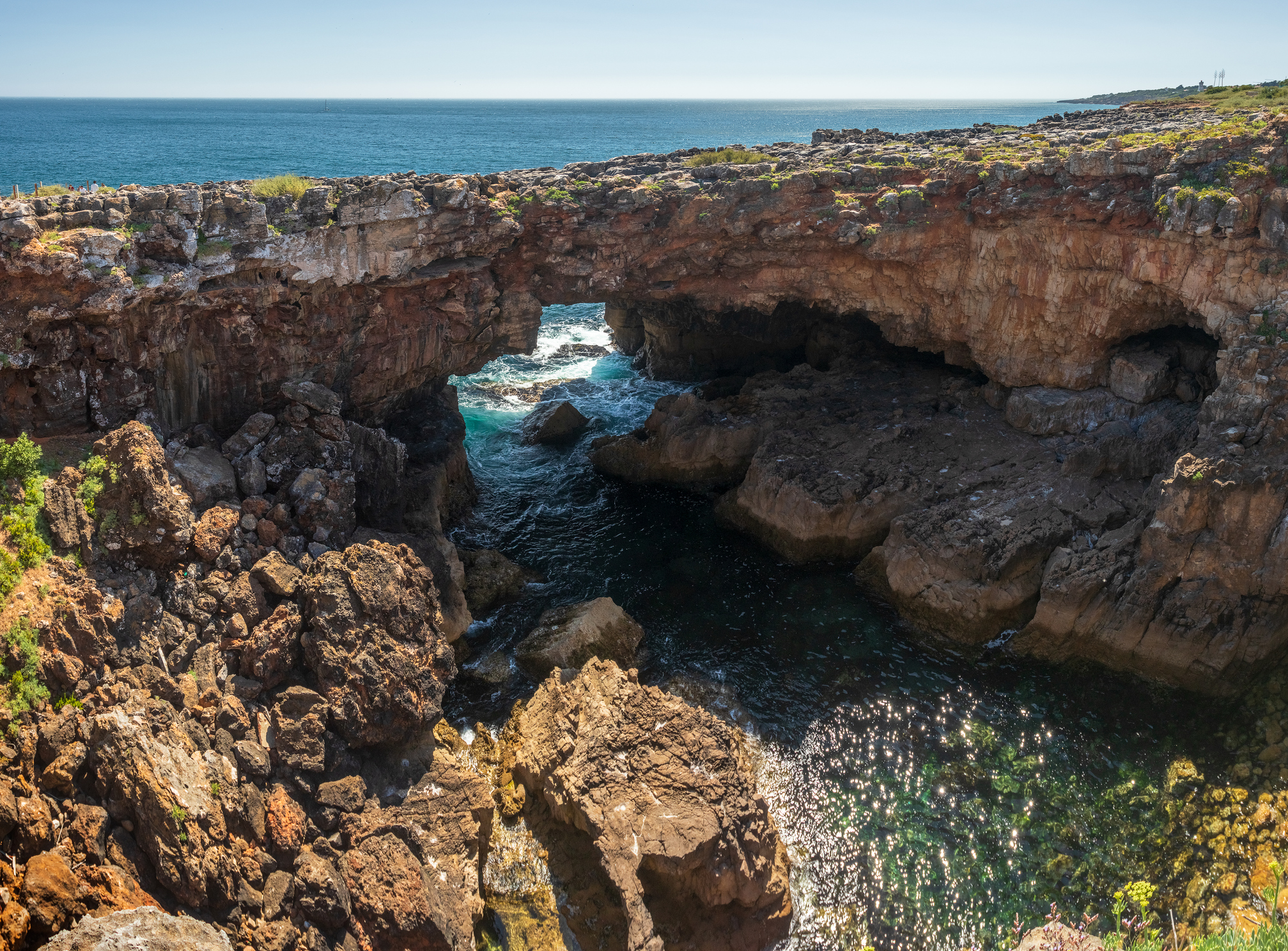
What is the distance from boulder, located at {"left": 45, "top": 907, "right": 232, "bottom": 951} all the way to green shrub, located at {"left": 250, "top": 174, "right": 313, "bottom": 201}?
18295 mm

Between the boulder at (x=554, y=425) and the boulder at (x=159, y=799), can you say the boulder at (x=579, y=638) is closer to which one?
the boulder at (x=159, y=799)

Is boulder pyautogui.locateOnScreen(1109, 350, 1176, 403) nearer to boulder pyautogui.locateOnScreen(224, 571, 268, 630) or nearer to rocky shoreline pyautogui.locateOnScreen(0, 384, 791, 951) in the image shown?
rocky shoreline pyautogui.locateOnScreen(0, 384, 791, 951)

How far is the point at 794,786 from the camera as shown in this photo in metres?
20.4

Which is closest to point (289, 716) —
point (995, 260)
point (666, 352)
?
point (995, 260)

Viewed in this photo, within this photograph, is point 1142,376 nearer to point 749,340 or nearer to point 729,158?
point 729,158

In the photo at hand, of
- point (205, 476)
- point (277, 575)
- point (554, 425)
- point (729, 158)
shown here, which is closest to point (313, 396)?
point (205, 476)

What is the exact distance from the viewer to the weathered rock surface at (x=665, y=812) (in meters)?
16.9

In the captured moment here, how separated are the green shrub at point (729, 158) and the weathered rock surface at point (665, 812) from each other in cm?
2112

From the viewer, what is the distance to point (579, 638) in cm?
2353

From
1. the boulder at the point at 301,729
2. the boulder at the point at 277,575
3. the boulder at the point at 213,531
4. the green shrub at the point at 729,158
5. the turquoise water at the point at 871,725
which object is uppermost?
the green shrub at the point at 729,158

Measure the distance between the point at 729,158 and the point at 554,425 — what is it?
1420 centimetres

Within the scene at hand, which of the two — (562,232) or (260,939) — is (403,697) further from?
(562,232)

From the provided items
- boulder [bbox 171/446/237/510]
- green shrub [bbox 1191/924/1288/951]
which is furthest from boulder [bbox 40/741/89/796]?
green shrub [bbox 1191/924/1288/951]

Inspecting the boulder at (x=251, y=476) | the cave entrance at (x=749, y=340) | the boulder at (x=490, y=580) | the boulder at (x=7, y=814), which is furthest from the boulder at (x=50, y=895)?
the cave entrance at (x=749, y=340)
